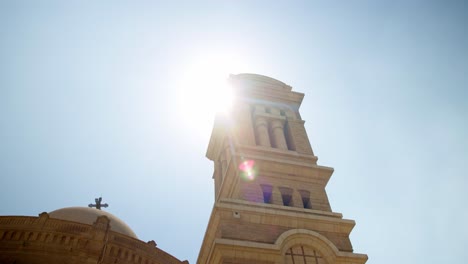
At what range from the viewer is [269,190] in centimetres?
1438

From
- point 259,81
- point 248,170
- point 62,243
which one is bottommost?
point 248,170

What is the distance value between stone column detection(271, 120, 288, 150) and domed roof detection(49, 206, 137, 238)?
44.6ft

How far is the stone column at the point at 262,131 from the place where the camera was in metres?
16.5

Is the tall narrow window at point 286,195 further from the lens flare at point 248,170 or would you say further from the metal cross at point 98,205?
the metal cross at point 98,205

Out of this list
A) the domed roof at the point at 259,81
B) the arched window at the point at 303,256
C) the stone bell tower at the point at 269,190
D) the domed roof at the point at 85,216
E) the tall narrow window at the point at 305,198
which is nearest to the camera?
the arched window at the point at 303,256

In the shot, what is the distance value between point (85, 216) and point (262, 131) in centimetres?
1442

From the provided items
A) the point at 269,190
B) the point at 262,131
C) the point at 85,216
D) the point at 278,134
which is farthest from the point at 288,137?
the point at 85,216

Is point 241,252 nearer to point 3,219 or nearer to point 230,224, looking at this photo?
point 230,224

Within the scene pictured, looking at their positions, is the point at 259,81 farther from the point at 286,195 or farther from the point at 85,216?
the point at 85,216

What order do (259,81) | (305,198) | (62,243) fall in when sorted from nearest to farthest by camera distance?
(305,198), (259,81), (62,243)

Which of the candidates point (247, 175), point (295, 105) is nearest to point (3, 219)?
point (247, 175)

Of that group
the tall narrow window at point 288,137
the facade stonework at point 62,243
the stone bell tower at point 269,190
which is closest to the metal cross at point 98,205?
the facade stonework at point 62,243

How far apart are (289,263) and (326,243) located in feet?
4.98

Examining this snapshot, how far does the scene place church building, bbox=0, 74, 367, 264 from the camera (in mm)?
12094
